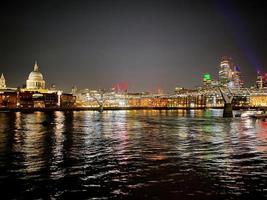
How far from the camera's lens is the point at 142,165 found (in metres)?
20.8

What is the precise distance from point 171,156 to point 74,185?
1010 centimetres

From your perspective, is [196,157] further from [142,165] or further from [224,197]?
[224,197]

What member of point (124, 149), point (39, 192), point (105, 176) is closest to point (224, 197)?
point (105, 176)

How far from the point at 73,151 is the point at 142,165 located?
796cm

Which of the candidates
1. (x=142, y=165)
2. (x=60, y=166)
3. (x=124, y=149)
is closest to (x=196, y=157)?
(x=142, y=165)

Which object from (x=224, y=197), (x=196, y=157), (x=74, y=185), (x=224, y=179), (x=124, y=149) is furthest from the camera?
(x=124, y=149)

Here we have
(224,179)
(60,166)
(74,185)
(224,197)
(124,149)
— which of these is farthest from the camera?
(124,149)

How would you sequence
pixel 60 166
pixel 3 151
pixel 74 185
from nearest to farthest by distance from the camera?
1. pixel 74 185
2. pixel 60 166
3. pixel 3 151

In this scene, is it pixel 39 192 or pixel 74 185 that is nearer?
pixel 39 192

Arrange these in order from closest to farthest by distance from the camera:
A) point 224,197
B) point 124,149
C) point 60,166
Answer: point 224,197
point 60,166
point 124,149

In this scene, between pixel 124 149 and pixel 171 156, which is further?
pixel 124 149

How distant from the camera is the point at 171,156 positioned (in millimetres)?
24469

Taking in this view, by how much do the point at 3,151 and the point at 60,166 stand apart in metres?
8.33

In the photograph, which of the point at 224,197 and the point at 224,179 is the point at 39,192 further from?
the point at 224,179
